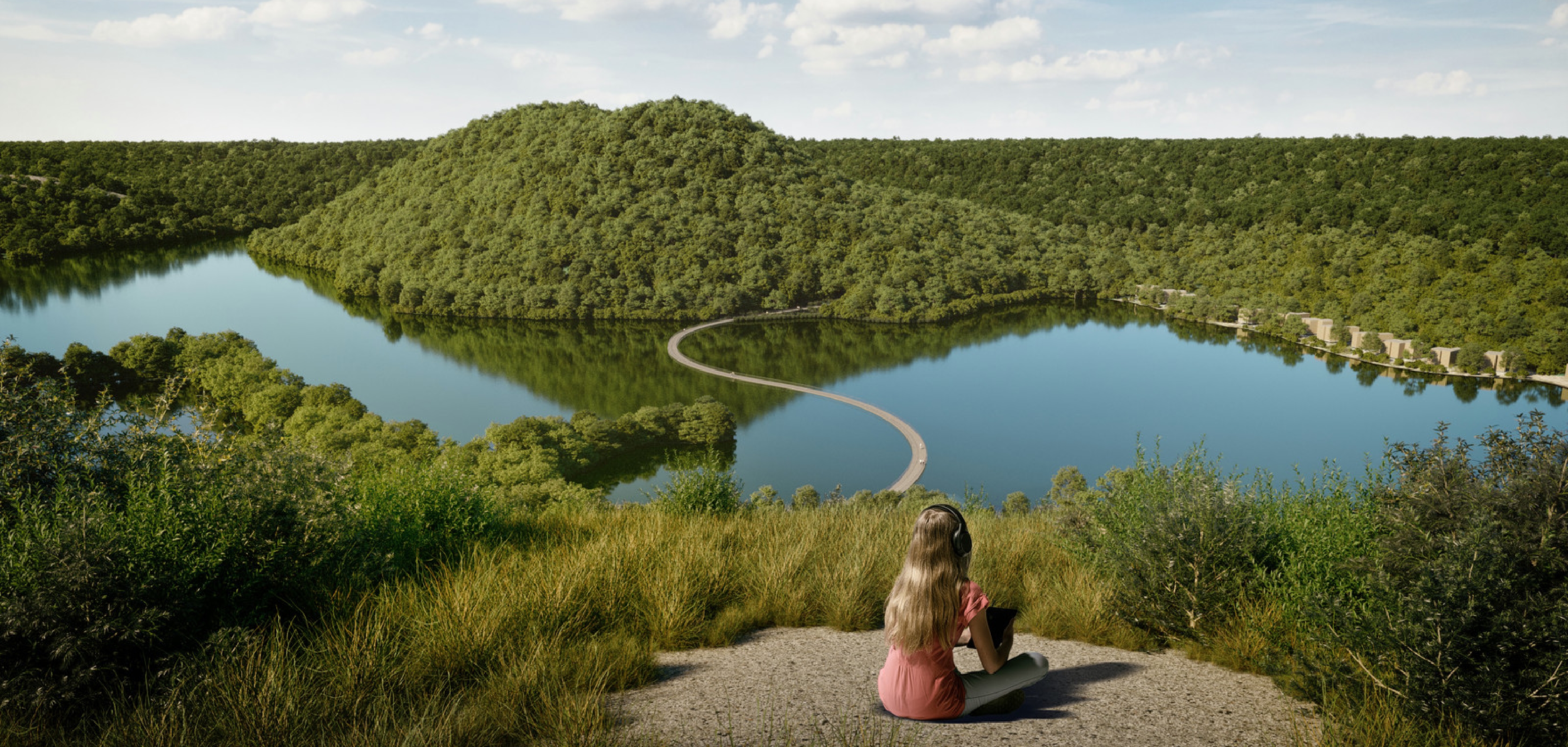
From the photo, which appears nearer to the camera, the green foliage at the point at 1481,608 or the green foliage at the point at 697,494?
the green foliage at the point at 1481,608

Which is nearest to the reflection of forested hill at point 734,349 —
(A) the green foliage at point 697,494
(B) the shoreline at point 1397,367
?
(B) the shoreline at point 1397,367

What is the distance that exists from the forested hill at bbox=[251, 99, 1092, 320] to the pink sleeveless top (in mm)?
82154

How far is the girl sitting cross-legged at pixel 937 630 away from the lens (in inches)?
160

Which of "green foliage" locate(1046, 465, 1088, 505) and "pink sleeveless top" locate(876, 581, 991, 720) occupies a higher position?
"pink sleeveless top" locate(876, 581, 991, 720)

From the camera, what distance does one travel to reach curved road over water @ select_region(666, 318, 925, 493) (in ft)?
147

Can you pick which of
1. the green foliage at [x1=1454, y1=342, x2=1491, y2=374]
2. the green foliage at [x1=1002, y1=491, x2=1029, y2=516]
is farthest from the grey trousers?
the green foliage at [x1=1454, y1=342, x2=1491, y2=374]

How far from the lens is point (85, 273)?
3893 inches

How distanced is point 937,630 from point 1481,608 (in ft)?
9.10

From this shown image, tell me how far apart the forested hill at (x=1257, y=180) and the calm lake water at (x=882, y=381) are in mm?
23452

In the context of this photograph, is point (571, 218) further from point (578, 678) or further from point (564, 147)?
point (578, 678)

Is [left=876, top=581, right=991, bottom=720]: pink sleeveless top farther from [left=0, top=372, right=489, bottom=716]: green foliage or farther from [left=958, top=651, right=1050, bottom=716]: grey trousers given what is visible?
[left=0, top=372, right=489, bottom=716]: green foliage

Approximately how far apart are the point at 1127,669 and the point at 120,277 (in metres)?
126

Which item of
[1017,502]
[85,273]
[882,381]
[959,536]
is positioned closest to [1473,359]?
[882,381]

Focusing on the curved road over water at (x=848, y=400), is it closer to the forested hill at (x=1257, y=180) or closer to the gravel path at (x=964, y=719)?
the gravel path at (x=964, y=719)
